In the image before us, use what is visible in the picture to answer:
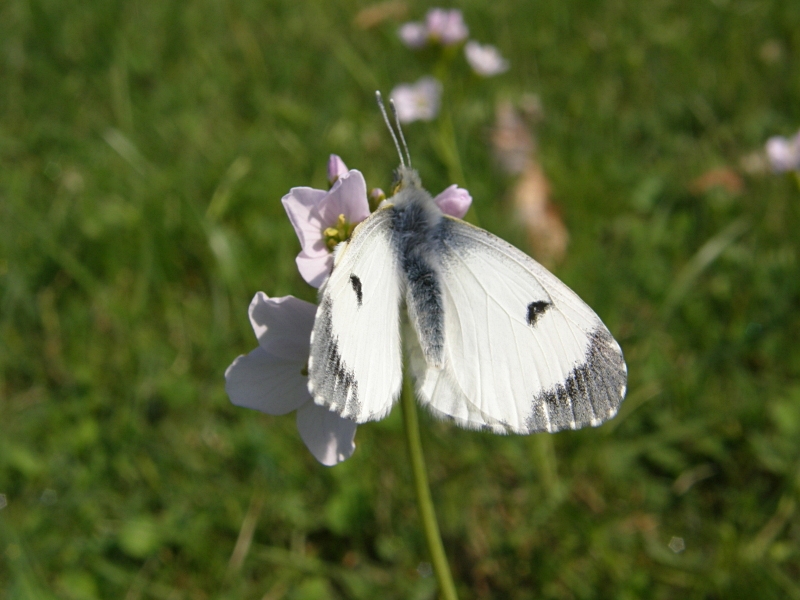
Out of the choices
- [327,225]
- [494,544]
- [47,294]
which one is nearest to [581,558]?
[494,544]

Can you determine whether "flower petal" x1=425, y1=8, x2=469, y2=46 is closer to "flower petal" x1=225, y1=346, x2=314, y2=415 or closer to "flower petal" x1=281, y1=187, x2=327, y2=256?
"flower petal" x1=281, y1=187, x2=327, y2=256

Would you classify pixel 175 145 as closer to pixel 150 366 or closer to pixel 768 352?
pixel 150 366

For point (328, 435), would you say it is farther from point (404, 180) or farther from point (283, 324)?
point (404, 180)

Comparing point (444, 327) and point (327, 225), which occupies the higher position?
point (327, 225)

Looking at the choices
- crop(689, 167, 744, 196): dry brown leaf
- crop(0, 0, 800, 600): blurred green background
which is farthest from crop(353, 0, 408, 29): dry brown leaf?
crop(689, 167, 744, 196): dry brown leaf

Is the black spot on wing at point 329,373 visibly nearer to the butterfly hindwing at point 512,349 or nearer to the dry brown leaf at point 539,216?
the butterfly hindwing at point 512,349

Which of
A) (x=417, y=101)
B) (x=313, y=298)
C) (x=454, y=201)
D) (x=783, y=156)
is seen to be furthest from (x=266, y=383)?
(x=417, y=101)
